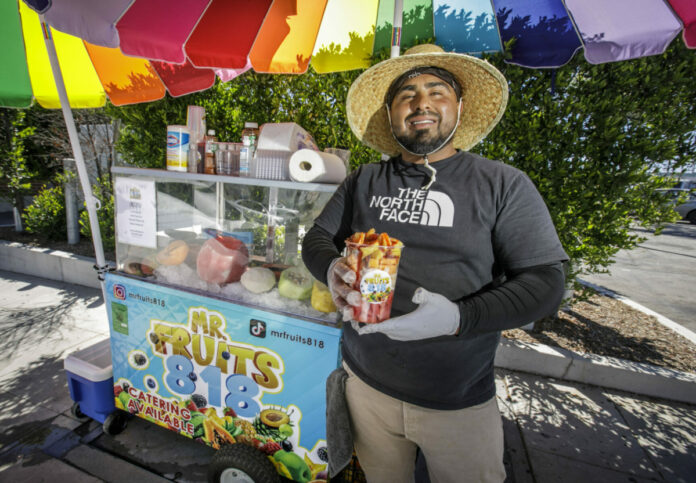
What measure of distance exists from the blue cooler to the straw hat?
2548 millimetres

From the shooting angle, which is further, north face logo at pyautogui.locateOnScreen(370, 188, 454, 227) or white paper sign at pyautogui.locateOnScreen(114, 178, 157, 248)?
white paper sign at pyautogui.locateOnScreen(114, 178, 157, 248)

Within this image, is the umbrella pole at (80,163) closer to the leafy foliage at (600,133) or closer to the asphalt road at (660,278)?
the leafy foliage at (600,133)

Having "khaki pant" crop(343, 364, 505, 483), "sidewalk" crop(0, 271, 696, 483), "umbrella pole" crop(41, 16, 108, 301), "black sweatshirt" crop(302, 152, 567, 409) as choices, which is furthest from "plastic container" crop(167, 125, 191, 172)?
"sidewalk" crop(0, 271, 696, 483)

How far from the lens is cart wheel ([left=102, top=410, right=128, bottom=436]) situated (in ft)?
8.13

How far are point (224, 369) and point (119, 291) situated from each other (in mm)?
975

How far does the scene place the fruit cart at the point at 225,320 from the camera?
6.38 ft

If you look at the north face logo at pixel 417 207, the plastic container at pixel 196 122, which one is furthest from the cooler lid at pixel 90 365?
the north face logo at pixel 417 207

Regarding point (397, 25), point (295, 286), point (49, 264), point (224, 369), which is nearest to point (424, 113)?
point (397, 25)

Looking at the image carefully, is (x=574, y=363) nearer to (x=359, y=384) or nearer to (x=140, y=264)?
(x=359, y=384)

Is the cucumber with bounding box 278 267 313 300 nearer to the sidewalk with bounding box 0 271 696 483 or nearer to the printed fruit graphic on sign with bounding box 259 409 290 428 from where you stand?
the printed fruit graphic on sign with bounding box 259 409 290 428

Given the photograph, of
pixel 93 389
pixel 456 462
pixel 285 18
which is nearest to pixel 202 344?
pixel 93 389

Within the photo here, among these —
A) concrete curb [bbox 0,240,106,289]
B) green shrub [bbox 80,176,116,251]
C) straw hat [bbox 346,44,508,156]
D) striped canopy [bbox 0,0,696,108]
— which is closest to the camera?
straw hat [bbox 346,44,508,156]

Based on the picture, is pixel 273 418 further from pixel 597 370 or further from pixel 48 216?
Answer: pixel 48 216

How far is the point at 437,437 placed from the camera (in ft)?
4.53
